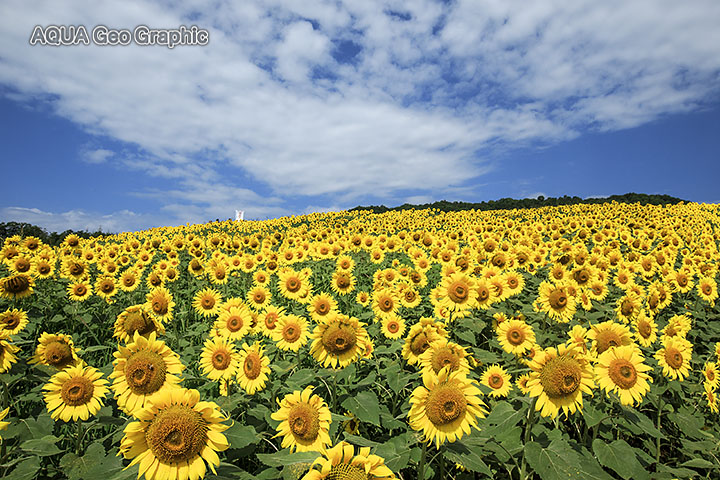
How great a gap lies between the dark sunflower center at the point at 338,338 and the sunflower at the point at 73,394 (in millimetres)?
1973

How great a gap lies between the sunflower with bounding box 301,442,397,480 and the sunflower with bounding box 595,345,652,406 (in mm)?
2464

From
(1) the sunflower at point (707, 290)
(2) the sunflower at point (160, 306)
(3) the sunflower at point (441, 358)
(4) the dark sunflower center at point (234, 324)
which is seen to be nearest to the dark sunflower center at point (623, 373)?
(3) the sunflower at point (441, 358)

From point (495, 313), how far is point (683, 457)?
2667mm

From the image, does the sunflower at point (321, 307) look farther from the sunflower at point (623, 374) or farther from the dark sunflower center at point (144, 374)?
the sunflower at point (623, 374)

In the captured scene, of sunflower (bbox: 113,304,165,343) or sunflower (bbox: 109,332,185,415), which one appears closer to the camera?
sunflower (bbox: 109,332,185,415)

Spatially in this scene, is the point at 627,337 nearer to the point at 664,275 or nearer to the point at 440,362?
the point at 440,362

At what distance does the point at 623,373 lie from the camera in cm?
321

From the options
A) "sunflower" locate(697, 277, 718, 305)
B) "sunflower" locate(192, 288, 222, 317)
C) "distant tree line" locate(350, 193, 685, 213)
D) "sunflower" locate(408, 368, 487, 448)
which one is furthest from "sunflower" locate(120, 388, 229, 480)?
"distant tree line" locate(350, 193, 685, 213)

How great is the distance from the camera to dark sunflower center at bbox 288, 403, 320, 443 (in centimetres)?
269

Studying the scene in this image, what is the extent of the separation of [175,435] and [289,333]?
98.4 inches

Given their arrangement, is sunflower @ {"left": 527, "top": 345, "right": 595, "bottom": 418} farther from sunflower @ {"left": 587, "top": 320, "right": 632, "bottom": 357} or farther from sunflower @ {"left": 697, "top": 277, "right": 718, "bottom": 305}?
sunflower @ {"left": 697, "top": 277, "right": 718, "bottom": 305}

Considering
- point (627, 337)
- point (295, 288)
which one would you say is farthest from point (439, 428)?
point (295, 288)

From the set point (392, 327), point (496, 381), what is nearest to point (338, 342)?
point (392, 327)

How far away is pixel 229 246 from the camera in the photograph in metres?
12.5
